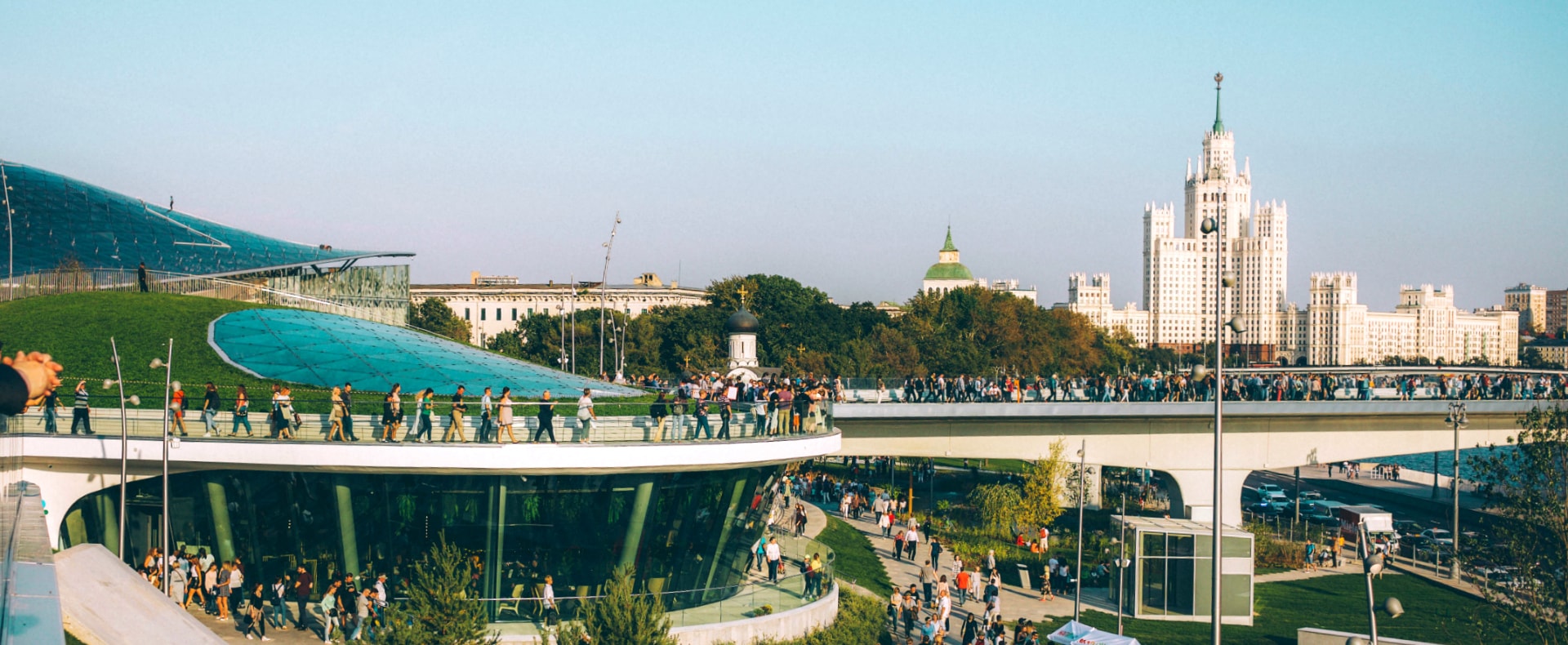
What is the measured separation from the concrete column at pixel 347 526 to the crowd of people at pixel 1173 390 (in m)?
19.8

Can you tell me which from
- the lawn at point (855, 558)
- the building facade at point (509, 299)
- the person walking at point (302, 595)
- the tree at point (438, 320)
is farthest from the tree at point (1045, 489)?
the building facade at point (509, 299)

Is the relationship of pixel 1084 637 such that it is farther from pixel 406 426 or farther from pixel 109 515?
pixel 109 515

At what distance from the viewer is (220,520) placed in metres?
28.6

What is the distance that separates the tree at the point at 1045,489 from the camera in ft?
155

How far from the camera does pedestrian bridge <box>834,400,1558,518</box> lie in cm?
4484

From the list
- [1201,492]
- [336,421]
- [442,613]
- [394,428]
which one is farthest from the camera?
[1201,492]

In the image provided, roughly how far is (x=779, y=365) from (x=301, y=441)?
2957 inches

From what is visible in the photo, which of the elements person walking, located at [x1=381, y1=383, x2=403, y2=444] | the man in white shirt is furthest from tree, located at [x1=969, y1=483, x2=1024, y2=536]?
person walking, located at [x1=381, y1=383, x2=403, y2=444]

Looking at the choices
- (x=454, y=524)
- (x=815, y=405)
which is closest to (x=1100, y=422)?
(x=815, y=405)

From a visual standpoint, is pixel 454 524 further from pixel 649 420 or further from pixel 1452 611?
pixel 1452 611

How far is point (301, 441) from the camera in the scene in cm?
2716

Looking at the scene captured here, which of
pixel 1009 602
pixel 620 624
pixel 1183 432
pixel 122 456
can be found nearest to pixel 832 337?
pixel 1183 432

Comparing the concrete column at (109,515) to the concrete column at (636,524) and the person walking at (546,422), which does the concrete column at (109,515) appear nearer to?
the person walking at (546,422)

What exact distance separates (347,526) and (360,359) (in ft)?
30.3
